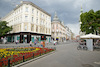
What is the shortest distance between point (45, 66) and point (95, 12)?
2498cm

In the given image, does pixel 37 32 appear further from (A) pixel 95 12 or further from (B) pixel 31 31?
(A) pixel 95 12

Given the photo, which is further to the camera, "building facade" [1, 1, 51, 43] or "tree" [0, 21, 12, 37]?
"building facade" [1, 1, 51, 43]

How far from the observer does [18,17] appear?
37969mm

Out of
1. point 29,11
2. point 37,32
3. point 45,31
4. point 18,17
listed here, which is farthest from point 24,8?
point 45,31

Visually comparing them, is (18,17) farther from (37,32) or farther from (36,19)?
(37,32)

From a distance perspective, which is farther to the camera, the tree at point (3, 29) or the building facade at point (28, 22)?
the building facade at point (28, 22)

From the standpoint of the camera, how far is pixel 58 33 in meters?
63.3

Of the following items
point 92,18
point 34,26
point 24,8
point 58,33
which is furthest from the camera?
point 58,33

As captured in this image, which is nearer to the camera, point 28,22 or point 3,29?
point 28,22

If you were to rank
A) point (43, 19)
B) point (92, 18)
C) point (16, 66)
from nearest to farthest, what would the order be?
point (16, 66) → point (92, 18) → point (43, 19)

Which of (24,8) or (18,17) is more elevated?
(24,8)

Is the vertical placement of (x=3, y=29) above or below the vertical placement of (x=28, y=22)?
below

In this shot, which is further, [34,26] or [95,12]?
[34,26]

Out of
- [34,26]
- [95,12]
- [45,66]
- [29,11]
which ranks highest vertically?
[29,11]
